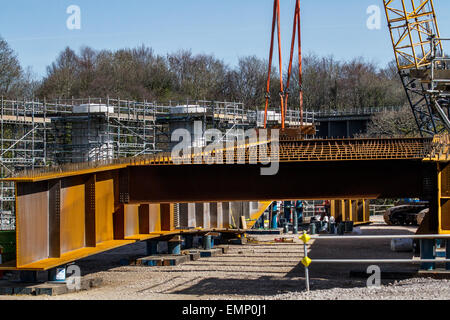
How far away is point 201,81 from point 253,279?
7227 cm

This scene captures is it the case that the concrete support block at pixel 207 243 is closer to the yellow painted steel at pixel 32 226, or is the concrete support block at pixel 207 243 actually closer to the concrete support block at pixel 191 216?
the concrete support block at pixel 191 216

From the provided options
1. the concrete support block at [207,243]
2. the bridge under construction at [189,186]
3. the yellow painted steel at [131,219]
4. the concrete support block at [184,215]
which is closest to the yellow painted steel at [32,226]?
the bridge under construction at [189,186]

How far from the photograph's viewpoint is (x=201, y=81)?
90688 millimetres

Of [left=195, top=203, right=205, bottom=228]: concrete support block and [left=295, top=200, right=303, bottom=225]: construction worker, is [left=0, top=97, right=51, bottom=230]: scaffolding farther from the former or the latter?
[left=295, top=200, right=303, bottom=225]: construction worker

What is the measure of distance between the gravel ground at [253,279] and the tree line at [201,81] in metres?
50.5

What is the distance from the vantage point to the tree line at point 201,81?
261ft

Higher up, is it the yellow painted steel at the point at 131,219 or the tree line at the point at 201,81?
the tree line at the point at 201,81

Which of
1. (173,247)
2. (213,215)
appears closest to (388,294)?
(173,247)

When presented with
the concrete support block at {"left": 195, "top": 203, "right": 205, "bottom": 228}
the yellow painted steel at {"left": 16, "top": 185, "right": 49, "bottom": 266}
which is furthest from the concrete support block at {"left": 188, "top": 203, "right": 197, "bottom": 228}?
the yellow painted steel at {"left": 16, "top": 185, "right": 49, "bottom": 266}

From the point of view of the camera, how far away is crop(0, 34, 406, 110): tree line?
261 feet

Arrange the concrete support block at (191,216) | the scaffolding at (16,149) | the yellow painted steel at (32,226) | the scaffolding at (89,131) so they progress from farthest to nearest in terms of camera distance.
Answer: the scaffolding at (89,131) → the scaffolding at (16,149) → the concrete support block at (191,216) → the yellow painted steel at (32,226)

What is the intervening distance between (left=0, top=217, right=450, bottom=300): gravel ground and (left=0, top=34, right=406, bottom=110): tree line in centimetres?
5049

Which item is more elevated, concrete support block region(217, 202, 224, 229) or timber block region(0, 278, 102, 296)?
concrete support block region(217, 202, 224, 229)

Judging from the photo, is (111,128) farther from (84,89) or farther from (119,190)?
(84,89)
